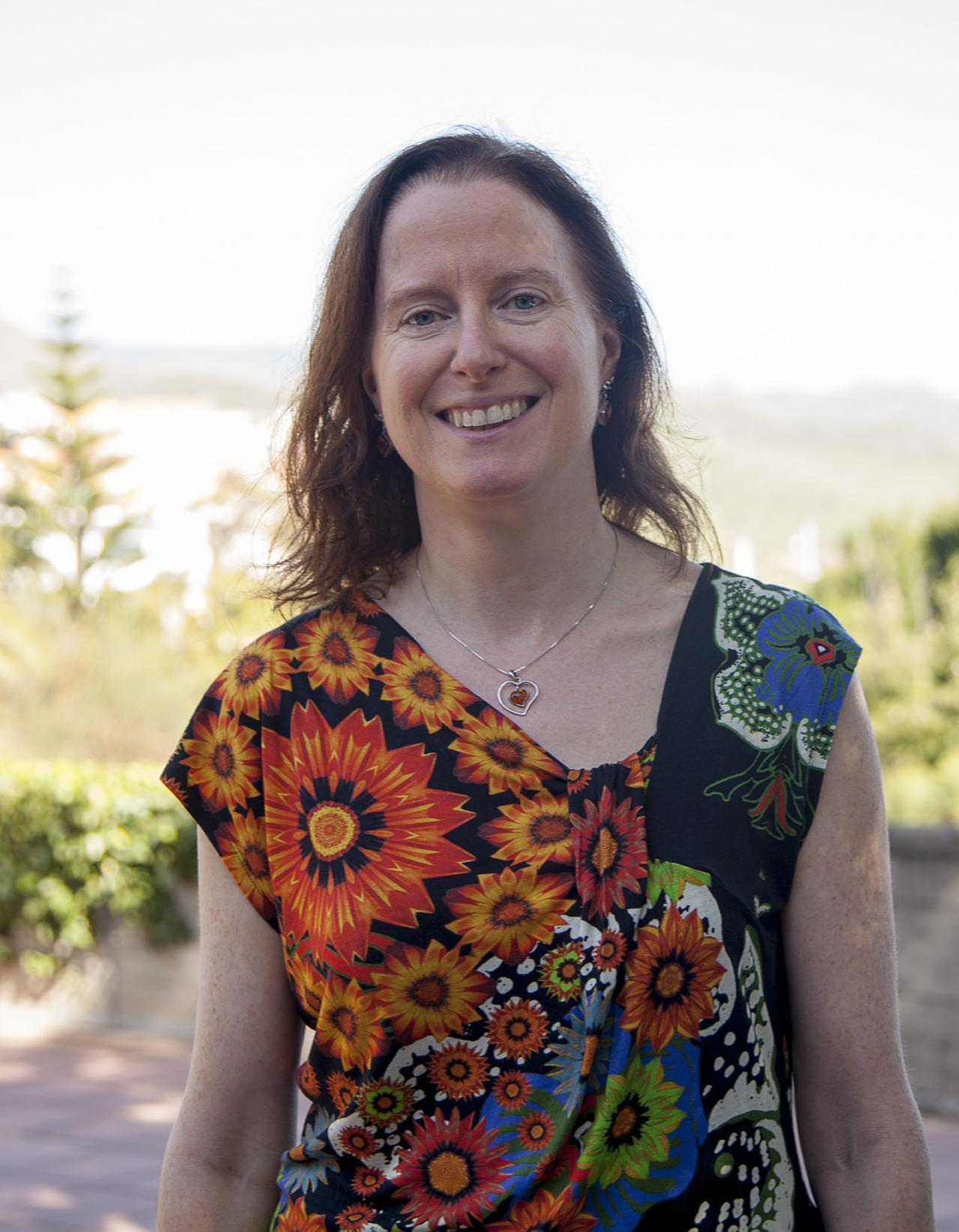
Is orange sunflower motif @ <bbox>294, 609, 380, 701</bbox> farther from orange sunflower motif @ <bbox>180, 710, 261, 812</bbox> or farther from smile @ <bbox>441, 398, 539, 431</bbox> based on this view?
smile @ <bbox>441, 398, 539, 431</bbox>

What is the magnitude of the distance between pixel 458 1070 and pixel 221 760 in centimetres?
49

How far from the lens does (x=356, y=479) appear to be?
6.94 feet

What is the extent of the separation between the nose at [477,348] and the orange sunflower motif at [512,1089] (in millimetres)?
804

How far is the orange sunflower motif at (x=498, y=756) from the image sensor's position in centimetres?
174

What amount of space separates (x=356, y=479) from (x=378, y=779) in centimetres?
50

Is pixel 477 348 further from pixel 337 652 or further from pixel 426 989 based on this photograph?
pixel 426 989

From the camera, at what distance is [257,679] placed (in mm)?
1915

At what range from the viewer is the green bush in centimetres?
830

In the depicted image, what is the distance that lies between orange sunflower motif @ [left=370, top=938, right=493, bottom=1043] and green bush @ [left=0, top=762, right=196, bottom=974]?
6574 mm

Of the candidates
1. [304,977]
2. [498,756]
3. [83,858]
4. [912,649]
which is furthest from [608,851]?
[912,649]

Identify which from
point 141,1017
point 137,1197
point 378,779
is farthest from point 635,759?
point 141,1017

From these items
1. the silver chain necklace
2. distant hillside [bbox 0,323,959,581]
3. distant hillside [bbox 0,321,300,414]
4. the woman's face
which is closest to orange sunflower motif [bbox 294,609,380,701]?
the silver chain necklace

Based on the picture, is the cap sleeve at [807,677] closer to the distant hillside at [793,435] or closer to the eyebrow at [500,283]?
the eyebrow at [500,283]

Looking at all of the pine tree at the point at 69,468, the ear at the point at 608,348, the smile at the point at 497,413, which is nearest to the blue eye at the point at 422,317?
the smile at the point at 497,413
